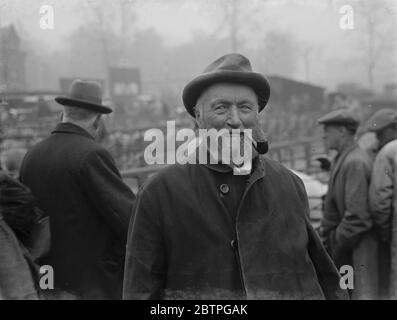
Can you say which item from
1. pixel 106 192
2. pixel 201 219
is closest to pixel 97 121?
pixel 106 192

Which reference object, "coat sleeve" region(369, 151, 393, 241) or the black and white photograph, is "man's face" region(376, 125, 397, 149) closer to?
the black and white photograph

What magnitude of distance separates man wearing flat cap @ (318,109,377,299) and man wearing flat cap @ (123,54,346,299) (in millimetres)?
1651

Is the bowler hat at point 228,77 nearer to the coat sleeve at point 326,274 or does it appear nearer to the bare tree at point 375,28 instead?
the coat sleeve at point 326,274

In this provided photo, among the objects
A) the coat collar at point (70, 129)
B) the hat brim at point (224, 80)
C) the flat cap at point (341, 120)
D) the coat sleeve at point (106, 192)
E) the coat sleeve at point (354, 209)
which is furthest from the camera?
the flat cap at point (341, 120)

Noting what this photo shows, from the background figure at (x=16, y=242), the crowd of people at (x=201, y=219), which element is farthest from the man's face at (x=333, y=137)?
the background figure at (x=16, y=242)

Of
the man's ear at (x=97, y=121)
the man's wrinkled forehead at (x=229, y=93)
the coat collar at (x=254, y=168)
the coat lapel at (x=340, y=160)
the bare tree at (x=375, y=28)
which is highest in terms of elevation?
the bare tree at (x=375, y=28)

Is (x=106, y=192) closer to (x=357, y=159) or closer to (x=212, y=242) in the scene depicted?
(x=212, y=242)

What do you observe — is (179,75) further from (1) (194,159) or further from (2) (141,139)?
(2) (141,139)

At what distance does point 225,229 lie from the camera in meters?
1.90

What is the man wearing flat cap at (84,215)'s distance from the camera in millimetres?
2773

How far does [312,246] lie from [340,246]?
1.71 m

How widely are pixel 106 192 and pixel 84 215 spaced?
0.17 m

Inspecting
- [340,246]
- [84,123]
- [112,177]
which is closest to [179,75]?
[84,123]

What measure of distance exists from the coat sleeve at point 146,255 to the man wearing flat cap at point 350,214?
1971mm
